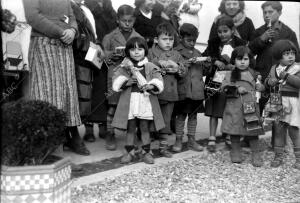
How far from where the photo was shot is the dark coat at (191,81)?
527 centimetres

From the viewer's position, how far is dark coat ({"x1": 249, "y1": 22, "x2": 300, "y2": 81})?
554 centimetres

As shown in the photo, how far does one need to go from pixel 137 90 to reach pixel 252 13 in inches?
102

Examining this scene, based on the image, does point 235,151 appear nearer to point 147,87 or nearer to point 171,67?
point 171,67

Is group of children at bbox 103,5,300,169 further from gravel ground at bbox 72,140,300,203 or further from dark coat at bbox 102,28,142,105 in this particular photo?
gravel ground at bbox 72,140,300,203

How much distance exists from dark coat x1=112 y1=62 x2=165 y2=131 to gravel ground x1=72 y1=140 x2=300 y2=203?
0.49 metres

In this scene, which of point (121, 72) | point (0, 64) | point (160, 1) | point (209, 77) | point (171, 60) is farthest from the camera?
Result: point (160, 1)

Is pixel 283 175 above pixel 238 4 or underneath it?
underneath

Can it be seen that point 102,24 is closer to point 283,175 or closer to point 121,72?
point 121,72

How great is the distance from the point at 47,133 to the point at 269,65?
3.46 meters

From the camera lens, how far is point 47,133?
9.93 feet

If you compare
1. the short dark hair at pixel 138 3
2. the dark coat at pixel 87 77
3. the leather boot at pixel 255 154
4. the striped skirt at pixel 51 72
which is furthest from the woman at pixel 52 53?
the leather boot at pixel 255 154

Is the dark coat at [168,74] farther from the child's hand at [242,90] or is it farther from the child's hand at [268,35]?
the child's hand at [268,35]

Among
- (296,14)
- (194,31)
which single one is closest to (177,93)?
(194,31)

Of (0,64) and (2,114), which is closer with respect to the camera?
(2,114)
